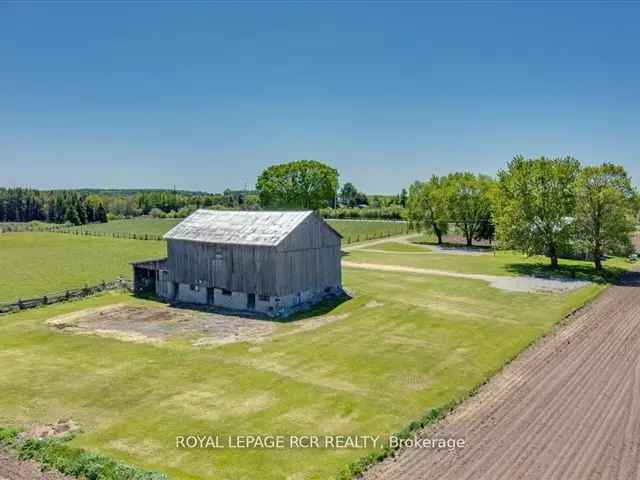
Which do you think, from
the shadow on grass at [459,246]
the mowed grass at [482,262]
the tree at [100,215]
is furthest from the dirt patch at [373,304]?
the tree at [100,215]

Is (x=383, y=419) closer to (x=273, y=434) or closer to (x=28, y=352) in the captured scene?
(x=273, y=434)

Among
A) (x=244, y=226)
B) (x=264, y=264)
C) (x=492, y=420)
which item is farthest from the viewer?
(x=244, y=226)

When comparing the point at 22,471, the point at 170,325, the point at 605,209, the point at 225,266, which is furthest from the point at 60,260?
the point at 605,209

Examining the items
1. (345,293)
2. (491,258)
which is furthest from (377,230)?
(345,293)

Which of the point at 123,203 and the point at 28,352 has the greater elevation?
the point at 123,203

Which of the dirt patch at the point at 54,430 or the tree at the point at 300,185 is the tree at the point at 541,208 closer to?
the tree at the point at 300,185

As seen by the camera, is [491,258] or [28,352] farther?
[491,258]

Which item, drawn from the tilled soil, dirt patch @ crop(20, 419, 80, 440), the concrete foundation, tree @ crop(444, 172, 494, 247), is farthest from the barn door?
tree @ crop(444, 172, 494, 247)
